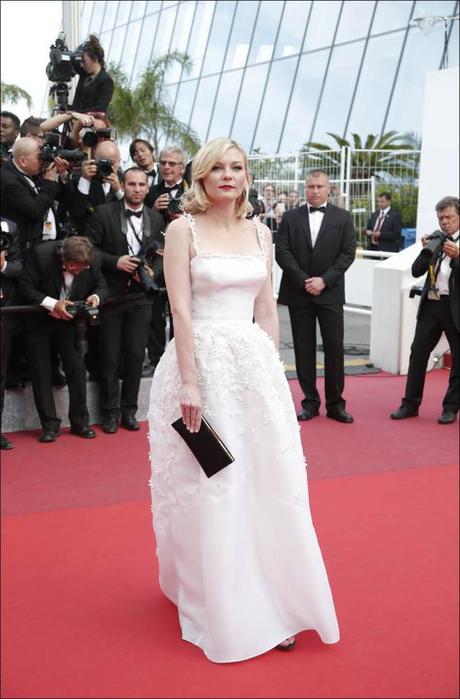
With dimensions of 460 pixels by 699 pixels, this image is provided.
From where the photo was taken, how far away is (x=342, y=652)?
4.52 meters

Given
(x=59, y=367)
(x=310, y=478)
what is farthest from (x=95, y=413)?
(x=310, y=478)

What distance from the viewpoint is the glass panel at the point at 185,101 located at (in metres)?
33.3

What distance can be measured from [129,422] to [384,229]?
9.02 meters

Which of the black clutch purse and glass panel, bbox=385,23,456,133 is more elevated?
glass panel, bbox=385,23,456,133

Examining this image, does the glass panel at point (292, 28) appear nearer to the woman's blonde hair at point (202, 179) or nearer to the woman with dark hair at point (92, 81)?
the woman with dark hair at point (92, 81)

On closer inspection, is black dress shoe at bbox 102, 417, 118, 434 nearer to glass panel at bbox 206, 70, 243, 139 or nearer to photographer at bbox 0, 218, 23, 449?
photographer at bbox 0, 218, 23, 449

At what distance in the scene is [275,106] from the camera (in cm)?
2931

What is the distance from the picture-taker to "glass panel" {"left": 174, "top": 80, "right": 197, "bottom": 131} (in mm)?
33344

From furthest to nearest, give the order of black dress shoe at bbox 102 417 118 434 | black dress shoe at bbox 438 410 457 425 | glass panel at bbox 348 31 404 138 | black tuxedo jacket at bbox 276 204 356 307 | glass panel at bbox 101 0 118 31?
glass panel at bbox 348 31 404 138 < black dress shoe at bbox 438 410 457 425 < black dress shoe at bbox 102 417 118 434 < black tuxedo jacket at bbox 276 204 356 307 < glass panel at bbox 101 0 118 31

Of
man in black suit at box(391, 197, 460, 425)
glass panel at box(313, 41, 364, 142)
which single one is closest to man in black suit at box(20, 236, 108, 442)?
man in black suit at box(391, 197, 460, 425)

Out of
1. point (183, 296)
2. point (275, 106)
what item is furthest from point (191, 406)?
point (275, 106)

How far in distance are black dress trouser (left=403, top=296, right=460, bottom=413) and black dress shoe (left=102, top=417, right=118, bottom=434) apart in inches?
109

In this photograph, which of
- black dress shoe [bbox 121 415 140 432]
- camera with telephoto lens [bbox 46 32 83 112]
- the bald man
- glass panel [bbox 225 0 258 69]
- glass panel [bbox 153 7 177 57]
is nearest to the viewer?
camera with telephoto lens [bbox 46 32 83 112]

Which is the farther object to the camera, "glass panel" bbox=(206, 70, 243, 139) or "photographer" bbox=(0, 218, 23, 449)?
"glass panel" bbox=(206, 70, 243, 139)
